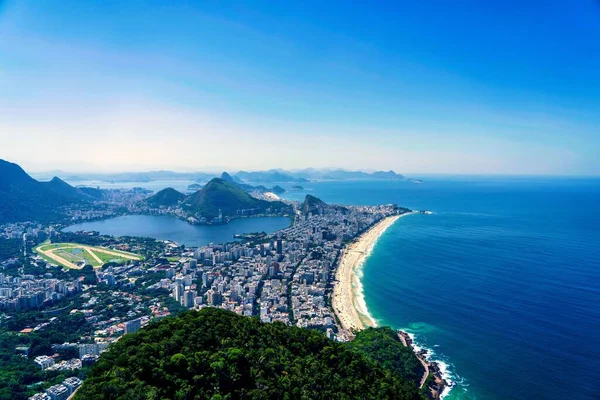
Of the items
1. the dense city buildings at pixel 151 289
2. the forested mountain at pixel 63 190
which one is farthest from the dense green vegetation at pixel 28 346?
the forested mountain at pixel 63 190

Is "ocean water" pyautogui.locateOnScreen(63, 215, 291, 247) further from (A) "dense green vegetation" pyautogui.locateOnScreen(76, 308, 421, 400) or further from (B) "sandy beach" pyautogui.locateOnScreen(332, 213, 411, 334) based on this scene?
(A) "dense green vegetation" pyautogui.locateOnScreen(76, 308, 421, 400)

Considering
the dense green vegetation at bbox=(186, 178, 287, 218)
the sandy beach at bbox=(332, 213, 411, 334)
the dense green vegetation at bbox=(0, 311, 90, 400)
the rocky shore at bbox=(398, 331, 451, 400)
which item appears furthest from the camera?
the dense green vegetation at bbox=(186, 178, 287, 218)

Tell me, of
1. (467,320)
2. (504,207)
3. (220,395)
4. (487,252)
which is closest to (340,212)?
(487,252)

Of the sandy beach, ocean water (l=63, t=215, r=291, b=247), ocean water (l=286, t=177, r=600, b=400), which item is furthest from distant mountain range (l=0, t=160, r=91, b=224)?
ocean water (l=286, t=177, r=600, b=400)

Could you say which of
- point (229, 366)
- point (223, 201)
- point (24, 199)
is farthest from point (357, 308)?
point (24, 199)

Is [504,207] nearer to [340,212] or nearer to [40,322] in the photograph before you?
[340,212]

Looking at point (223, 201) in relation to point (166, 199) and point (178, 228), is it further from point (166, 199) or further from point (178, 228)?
point (166, 199)
